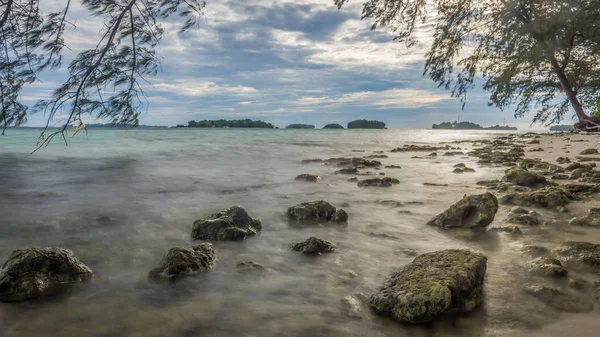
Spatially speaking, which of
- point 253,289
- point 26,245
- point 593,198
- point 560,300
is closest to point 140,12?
point 26,245

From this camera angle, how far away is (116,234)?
14.1 ft

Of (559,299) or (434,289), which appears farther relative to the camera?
(559,299)

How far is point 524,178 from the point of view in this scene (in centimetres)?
634

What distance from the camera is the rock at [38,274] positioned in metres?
2.54

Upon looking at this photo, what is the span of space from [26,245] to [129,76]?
2248 millimetres

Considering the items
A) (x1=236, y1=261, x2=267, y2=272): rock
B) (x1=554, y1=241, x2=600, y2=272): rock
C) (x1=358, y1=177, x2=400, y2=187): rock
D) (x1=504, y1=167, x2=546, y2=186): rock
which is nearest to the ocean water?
(x1=236, y1=261, x2=267, y2=272): rock

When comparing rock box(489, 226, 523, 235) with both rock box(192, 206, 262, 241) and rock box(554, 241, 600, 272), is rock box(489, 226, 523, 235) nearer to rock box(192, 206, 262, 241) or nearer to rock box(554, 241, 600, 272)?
rock box(554, 241, 600, 272)

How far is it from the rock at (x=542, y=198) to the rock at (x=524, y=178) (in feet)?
3.35

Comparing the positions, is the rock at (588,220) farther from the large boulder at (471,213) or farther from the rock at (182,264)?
the rock at (182,264)

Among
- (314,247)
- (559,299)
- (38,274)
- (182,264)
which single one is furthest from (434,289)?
(38,274)

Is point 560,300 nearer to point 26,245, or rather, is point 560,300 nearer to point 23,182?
point 26,245

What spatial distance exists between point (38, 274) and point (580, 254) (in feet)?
13.7

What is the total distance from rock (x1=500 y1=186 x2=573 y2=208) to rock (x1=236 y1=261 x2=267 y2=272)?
149 inches

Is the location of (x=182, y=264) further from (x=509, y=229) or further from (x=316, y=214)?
(x=509, y=229)
